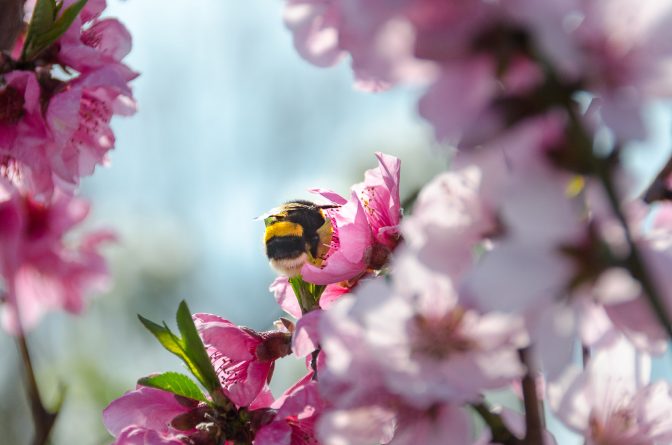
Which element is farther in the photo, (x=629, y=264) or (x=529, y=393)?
(x=529, y=393)

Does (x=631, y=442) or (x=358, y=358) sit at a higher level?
(x=358, y=358)

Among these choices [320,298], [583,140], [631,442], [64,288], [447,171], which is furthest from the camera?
[64,288]

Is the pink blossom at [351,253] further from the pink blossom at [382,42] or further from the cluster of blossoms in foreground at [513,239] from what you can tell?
the pink blossom at [382,42]

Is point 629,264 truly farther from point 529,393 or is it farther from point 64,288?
point 64,288

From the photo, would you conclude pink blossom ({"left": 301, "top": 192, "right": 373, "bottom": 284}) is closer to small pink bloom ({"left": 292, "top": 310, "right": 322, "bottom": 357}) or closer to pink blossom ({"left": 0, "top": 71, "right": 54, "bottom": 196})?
small pink bloom ({"left": 292, "top": 310, "right": 322, "bottom": 357})

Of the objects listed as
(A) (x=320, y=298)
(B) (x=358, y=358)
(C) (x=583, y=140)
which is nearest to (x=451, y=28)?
(C) (x=583, y=140)

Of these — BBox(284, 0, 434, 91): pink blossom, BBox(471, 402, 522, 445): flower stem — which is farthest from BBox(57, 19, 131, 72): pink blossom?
BBox(471, 402, 522, 445): flower stem

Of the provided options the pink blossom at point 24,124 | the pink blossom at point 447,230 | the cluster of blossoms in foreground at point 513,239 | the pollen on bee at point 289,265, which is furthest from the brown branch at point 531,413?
the pink blossom at point 24,124
